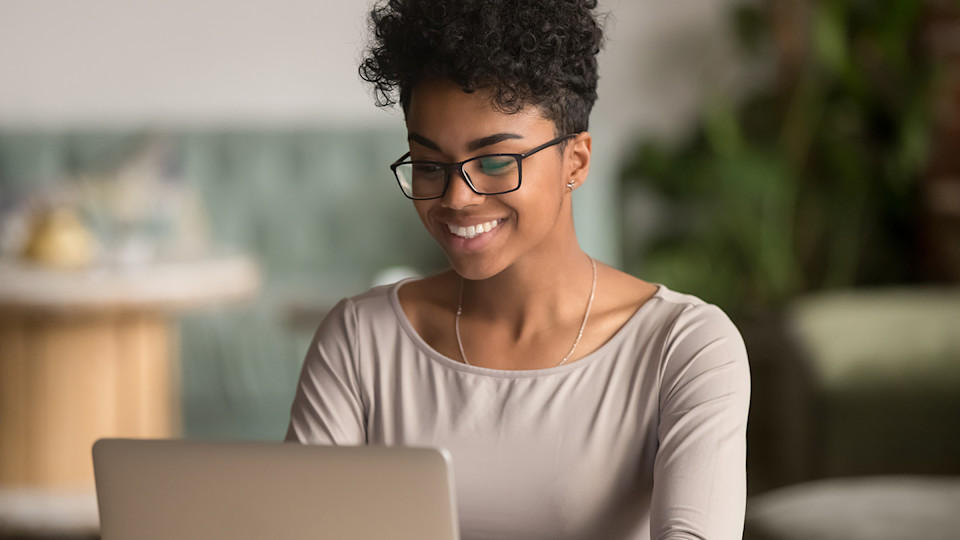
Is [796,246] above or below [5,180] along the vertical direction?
below

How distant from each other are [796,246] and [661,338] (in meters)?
3.29

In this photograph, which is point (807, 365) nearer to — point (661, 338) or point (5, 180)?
point (661, 338)

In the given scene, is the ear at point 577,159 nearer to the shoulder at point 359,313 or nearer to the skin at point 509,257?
the skin at point 509,257

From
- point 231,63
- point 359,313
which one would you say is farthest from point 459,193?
point 231,63

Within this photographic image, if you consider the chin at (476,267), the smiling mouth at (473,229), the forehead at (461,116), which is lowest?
the chin at (476,267)

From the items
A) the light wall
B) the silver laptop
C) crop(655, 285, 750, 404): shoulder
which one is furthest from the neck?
the light wall

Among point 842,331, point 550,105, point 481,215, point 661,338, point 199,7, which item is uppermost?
point 199,7

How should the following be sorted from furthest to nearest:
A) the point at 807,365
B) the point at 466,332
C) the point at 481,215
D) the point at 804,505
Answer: the point at 807,365, the point at 804,505, the point at 466,332, the point at 481,215

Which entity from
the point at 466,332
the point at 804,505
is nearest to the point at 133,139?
the point at 804,505

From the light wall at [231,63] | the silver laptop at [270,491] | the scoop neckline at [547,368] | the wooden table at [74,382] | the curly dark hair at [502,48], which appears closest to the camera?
the silver laptop at [270,491]

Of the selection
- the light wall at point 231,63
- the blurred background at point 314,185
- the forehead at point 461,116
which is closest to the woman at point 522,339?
the forehead at point 461,116

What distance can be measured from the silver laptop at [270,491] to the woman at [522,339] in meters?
0.28

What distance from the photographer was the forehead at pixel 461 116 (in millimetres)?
1041

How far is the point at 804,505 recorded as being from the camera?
211cm
